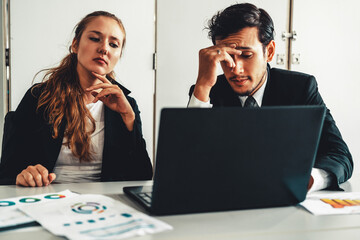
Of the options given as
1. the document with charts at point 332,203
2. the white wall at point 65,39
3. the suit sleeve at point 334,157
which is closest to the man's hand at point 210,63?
the suit sleeve at point 334,157

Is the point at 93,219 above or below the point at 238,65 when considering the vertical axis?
below

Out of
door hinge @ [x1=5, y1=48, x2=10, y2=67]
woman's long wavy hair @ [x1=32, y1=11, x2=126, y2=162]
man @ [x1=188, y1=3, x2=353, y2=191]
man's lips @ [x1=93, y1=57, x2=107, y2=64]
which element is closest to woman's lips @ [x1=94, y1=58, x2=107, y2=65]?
man's lips @ [x1=93, y1=57, x2=107, y2=64]

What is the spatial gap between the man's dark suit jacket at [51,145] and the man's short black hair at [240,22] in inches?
21.1

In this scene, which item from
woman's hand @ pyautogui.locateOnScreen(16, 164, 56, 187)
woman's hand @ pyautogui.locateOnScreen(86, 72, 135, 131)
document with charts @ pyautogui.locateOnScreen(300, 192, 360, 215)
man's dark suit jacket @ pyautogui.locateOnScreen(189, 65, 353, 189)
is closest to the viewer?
document with charts @ pyautogui.locateOnScreen(300, 192, 360, 215)

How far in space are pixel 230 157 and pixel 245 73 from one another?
34.8 inches

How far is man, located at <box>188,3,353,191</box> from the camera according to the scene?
158 cm

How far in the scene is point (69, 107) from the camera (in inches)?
67.2

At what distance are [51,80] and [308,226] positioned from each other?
1396 mm

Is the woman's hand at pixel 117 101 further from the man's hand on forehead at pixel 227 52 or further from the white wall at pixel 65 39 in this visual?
the white wall at pixel 65 39

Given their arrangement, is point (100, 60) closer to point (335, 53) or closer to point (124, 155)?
point (124, 155)

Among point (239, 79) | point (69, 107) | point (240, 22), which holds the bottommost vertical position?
point (69, 107)

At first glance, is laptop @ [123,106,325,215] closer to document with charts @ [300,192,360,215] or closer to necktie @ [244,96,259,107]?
document with charts @ [300,192,360,215]

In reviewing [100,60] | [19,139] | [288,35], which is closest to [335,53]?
[288,35]

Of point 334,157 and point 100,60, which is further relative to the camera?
point 100,60
